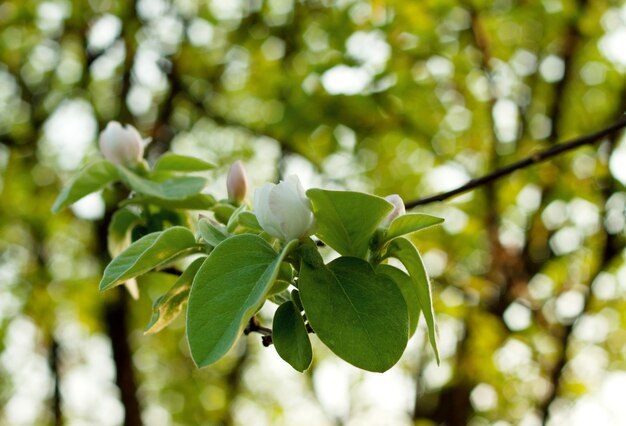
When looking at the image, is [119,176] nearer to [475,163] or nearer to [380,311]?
[380,311]

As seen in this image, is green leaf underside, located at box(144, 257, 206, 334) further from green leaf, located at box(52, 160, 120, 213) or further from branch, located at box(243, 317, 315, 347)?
green leaf, located at box(52, 160, 120, 213)

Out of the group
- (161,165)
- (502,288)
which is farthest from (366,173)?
(161,165)

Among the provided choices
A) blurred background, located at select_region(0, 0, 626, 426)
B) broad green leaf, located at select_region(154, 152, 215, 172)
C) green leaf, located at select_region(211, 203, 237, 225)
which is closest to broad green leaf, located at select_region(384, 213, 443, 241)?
green leaf, located at select_region(211, 203, 237, 225)

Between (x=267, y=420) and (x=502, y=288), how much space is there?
4131 mm

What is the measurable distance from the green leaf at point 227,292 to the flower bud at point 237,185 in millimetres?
376

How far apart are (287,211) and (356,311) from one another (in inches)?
4.2

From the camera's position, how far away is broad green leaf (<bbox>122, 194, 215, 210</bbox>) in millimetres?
1088

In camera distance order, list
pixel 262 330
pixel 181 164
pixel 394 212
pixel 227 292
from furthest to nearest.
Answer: pixel 181 164 → pixel 262 330 → pixel 394 212 → pixel 227 292

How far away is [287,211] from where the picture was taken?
2.31 ft

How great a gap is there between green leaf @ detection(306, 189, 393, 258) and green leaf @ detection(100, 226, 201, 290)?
0.46ft

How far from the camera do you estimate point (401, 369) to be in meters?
5.43

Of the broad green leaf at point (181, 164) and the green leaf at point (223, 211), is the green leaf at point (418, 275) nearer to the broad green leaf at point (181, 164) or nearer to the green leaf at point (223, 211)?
the green leaf at point (223, 211)

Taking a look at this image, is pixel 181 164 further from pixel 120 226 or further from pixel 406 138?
pixel 406 138

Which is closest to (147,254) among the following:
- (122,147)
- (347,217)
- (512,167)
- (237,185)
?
(347,217)
